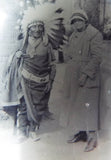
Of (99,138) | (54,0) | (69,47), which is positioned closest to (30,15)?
(54,0)

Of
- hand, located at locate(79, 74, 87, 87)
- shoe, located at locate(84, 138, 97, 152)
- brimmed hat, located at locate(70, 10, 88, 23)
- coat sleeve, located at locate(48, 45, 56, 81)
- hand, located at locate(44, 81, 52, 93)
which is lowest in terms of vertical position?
shoe, located at locate(84, 138, 97, 152)

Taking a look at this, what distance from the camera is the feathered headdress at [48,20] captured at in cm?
135

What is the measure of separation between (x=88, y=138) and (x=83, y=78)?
33 cm

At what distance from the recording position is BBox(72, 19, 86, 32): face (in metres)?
1.38

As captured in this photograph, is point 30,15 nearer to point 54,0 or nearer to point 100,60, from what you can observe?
point 54,0

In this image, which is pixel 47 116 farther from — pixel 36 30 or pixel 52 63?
pixel 36 30

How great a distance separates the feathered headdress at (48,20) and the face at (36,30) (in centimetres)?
2

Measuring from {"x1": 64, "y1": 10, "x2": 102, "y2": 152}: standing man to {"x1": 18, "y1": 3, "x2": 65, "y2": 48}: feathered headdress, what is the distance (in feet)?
0.22

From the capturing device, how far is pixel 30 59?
4.58 ft

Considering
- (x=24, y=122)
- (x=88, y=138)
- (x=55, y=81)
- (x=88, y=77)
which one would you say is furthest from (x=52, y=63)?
(x=88, y=138)

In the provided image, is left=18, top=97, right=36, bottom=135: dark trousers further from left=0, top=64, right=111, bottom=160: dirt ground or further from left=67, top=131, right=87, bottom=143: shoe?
left=67, top=131, right=87, bottom=143: shoe

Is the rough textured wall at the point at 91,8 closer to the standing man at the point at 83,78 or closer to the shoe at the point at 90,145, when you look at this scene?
the standing man at the point at 83,78

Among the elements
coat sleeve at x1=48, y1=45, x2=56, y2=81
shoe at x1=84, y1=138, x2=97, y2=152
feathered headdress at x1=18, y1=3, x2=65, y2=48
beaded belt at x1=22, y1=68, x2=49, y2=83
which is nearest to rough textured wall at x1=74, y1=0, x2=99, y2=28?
feathered headdress at x1=18, y1=3, x2=65, y2=48

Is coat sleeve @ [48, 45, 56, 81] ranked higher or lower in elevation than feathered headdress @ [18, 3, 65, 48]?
lower
